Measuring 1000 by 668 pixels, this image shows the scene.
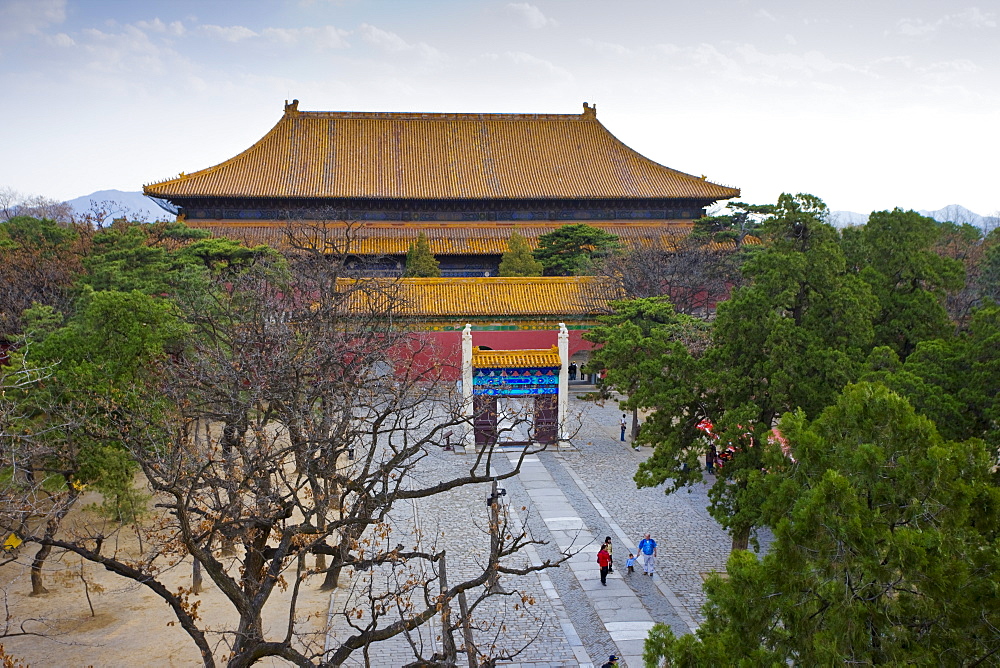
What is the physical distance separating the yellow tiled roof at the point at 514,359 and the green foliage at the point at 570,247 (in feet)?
32.2

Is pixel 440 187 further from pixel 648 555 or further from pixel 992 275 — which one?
pixel 648 555

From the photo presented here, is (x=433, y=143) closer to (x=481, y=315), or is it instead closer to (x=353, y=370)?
(x=481, y=315)

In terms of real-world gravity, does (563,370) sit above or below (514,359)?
below

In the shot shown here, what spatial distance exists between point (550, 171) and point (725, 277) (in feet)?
35.3

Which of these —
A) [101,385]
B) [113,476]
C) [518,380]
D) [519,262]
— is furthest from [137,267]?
[519,262]

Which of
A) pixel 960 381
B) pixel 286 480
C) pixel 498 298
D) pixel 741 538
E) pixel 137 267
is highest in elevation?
pixel 137 267

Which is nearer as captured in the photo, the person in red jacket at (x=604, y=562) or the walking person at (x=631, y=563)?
the person in red jacket at (x=604, y=562)

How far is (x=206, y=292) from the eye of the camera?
17641mm

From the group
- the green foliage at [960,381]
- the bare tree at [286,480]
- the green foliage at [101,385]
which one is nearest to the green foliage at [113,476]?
the green foliage at [101,385]

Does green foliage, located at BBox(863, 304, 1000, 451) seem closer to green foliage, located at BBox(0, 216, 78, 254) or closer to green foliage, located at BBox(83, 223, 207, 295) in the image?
green foliage, located at BBox(83, 223, 207, 295)

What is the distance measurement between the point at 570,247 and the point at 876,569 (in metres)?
24.7

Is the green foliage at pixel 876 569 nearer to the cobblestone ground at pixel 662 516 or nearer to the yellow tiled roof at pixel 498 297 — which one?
the cobblestone ground at pixel 662 516

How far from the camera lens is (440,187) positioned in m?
32.9

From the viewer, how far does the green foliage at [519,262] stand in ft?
91.4
